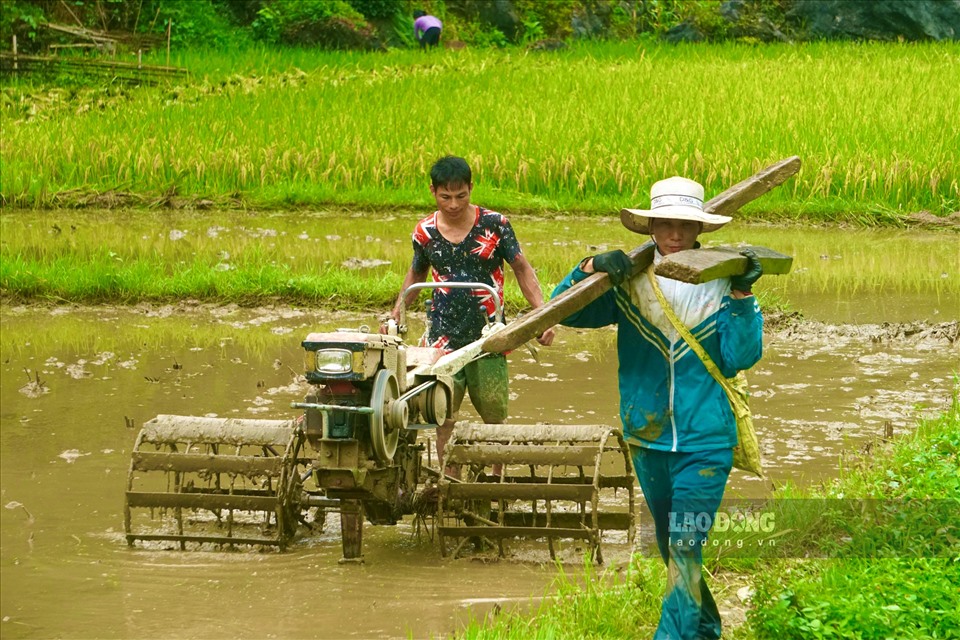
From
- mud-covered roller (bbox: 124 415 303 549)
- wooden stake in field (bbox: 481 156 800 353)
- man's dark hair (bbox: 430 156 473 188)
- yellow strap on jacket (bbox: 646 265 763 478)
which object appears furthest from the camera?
man's dark hair (bbox: 430 156 473 188)

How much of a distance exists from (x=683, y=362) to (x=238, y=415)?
3.82 meters

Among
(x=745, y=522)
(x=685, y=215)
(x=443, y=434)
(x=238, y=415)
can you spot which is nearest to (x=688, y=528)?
(x=685, y=215)

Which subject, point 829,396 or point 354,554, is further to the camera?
point 829,396

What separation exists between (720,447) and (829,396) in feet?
12.7

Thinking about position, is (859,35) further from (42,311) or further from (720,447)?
(720,447)

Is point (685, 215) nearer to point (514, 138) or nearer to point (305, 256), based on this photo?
point (305, 256)

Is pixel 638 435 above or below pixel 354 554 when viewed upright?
above

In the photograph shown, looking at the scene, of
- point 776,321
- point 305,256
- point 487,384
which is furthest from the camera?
point 305,256

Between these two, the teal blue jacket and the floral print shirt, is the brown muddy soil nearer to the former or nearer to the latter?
the floral print shirt

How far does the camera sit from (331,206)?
14125 millimetres

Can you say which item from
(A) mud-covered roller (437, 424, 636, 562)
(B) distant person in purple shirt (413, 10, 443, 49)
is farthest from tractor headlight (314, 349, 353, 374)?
(B) distant person in purple shirt (413, 10, 443, 49)

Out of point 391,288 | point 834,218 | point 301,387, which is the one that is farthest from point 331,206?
point 301,387

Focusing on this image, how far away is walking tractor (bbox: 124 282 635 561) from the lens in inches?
205

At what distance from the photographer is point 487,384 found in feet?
19.9
